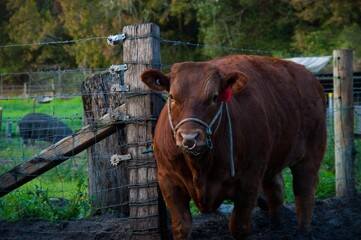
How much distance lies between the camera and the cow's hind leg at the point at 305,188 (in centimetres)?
661

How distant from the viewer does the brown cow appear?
189 inches

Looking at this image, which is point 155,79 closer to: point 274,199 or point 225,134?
point 225,134

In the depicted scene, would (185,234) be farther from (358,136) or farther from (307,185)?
(358,136)

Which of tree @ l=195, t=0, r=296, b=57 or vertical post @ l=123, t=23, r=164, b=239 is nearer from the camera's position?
vertical post @ l=123, t=23, r=164, b=239

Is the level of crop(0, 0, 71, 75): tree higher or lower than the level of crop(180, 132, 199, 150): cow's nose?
higher

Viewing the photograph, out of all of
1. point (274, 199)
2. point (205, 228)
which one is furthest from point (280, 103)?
point (205, 228)

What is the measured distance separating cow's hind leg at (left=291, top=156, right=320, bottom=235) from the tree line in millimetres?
26403

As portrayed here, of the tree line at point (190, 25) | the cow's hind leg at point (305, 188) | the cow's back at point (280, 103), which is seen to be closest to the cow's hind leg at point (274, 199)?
the cow's hind leg at point (305, 188)

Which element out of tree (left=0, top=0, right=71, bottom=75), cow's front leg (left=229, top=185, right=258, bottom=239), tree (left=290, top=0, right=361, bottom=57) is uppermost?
tree (left=0, top=0, right=71, bottom=75)

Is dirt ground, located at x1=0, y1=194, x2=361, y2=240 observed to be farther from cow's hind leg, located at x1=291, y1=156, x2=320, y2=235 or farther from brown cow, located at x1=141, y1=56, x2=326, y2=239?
brown cow, located at x1=141, y1=56, x2=326, y2=239

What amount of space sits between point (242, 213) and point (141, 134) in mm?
1276

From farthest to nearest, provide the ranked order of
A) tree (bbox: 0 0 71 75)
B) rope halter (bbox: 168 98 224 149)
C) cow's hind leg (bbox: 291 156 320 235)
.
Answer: tree (bbox: 0 0 71 75) → cow's hind leg (bbox: 291 156 320 235) → rope halter (bbox: 168 98 224 149)

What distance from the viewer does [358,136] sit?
9.16 meters

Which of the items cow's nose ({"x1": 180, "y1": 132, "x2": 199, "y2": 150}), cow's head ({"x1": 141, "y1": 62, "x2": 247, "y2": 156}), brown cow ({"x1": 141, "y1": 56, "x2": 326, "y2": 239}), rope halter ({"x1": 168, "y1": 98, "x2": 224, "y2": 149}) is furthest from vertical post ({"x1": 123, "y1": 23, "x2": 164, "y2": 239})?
cow's nose ({"x1": 180, "y1": 132, "x2": 199, "y2": 150})
